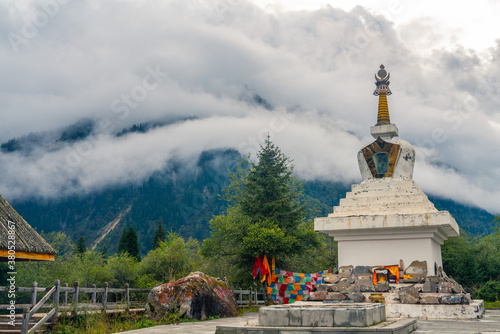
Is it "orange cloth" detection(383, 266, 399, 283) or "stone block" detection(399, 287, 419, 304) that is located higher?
"orange cloth" detection(383, 266, 399, 283)

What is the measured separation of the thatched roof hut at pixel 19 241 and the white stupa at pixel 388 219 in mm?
9179


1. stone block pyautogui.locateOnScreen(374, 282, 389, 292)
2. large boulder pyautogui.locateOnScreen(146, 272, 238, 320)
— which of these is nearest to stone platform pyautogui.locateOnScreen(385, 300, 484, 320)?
stone block pyautogui.locateOnScreen(374, 282, 389, 292)

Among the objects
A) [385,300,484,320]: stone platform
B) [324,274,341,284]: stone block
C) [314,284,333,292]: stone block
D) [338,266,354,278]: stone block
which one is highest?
[338,266,354,278]: stone block

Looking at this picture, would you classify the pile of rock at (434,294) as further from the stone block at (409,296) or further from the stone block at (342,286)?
the stone block at (342,286)

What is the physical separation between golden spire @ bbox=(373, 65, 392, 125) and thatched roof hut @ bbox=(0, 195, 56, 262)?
13.5 metres

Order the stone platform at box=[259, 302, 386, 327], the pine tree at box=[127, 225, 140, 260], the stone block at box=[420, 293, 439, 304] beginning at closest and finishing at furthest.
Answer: the stone platform at box=[259, 302, 386, 327] → the stone block at box=[420, 293, 439, 304] → the pine tree at box=[127, 225, 140, 260]

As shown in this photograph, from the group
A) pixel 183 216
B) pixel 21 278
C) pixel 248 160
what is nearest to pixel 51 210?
pixel 183 216

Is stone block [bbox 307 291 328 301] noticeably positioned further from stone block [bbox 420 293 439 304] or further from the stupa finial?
the stupa finial

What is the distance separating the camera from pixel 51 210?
152m

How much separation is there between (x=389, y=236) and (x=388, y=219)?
803mm

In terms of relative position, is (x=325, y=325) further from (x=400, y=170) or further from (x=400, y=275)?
(x=400, y=170)

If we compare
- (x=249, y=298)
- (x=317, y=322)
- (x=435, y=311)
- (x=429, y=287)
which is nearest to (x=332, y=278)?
(x=429, y=287)

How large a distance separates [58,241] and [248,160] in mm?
30197

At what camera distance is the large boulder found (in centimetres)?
1441
